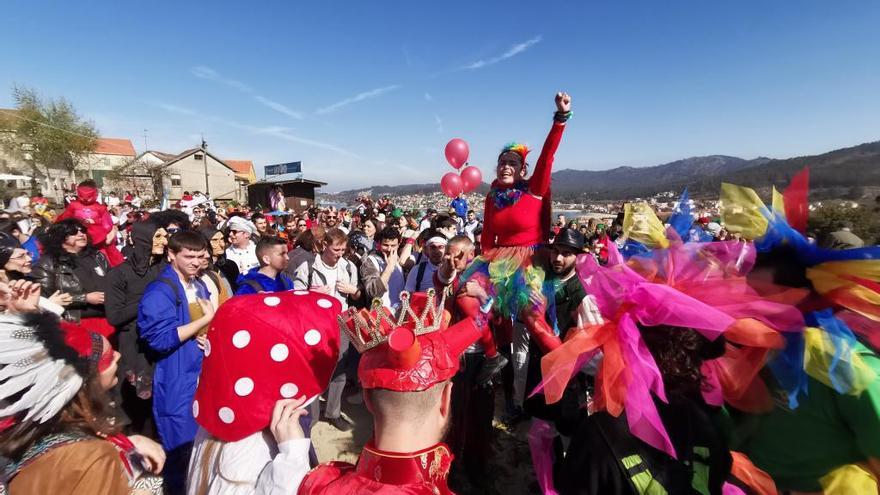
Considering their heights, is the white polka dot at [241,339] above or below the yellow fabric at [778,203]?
below

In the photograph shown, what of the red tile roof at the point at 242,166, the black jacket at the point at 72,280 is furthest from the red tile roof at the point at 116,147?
the black jacket at the point at 72,280

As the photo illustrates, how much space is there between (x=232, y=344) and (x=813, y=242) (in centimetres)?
230

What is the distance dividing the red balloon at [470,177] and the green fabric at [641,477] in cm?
920

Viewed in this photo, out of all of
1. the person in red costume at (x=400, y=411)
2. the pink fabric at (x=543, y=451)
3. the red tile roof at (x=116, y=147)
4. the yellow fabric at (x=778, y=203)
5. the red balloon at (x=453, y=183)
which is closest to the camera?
the person in red costume at (x=400, y=411)

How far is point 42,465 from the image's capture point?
1.25 meters

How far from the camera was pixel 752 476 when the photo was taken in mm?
1713

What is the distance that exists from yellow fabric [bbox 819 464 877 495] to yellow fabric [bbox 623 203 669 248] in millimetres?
997

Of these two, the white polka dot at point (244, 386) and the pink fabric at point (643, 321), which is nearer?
the pink fabric at point (643, 321)

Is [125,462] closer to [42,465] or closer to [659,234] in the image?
[42,465]

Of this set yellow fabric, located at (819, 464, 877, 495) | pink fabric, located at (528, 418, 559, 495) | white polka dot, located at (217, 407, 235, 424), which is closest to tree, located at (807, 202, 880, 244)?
yellow fabric, located at (819, 464, 877, 495)

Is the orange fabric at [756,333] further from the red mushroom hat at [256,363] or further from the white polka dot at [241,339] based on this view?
the white polka dot at [241,339]

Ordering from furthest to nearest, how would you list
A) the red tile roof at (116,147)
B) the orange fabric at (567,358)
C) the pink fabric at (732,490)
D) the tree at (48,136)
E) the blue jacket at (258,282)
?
the red tile roof at (116,147), the tree at (48,136), the blue jacket at (258,282), the pink fabric at (732,490), the orange fabric at (567,358)

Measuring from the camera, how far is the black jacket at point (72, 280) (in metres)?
3.63

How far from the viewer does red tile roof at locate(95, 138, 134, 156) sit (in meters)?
51.4
